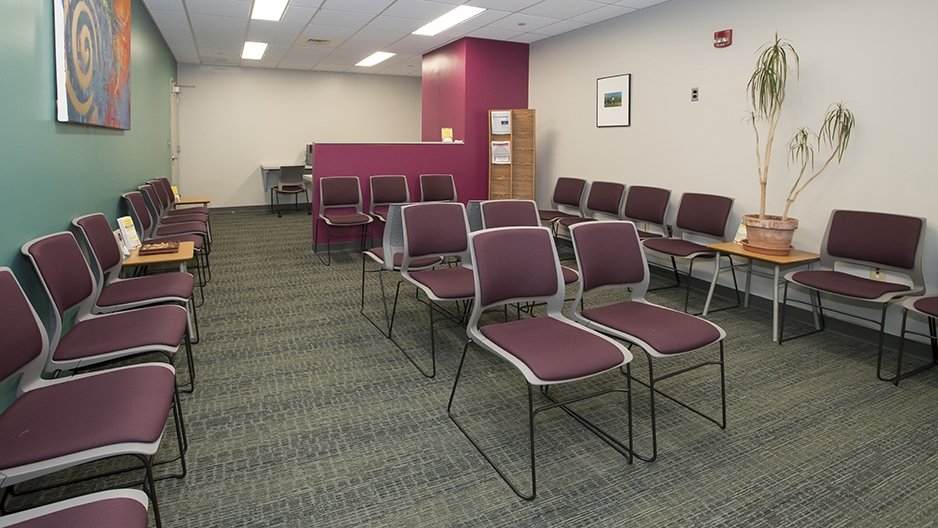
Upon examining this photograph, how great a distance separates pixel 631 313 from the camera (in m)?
2.71

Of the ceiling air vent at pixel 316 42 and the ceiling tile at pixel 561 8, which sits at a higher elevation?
the ceiling air vent at pixel 316 42

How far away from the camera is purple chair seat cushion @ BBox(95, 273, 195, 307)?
9.33 feet

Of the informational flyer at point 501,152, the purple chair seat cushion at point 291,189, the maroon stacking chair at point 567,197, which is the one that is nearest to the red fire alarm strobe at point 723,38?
the maroon stacking chair at point 567,197

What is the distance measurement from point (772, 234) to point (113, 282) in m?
4.44

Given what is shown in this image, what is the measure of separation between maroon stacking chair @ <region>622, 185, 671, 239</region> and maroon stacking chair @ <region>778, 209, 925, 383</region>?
59.5 inches

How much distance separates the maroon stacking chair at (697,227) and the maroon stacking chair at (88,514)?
4.08m

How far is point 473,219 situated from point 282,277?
2.31 metres

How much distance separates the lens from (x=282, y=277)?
18.2 ft

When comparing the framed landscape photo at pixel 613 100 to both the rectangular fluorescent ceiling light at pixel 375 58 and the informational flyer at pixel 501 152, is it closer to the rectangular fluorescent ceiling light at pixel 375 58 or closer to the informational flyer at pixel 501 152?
the informational flyer at pixel 501 152

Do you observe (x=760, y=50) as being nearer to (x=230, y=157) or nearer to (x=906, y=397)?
(x=906, y=397)

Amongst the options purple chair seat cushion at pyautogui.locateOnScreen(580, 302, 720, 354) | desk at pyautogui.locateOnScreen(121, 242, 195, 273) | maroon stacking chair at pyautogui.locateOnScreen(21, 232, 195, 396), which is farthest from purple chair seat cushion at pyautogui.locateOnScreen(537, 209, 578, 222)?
maroon stacking chair at pyautogui.locateOnScreen(21, 232, 195, 396)

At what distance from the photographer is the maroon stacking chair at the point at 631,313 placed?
2.40m

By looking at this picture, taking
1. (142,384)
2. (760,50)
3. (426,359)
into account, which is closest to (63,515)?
(142,384)

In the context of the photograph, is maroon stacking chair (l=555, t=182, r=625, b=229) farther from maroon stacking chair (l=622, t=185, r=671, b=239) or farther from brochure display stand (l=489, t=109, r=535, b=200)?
brochure display stand (l=489, t=109, r=535, b=200)
